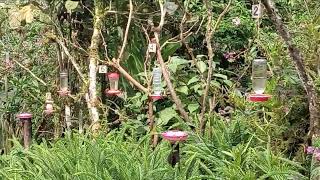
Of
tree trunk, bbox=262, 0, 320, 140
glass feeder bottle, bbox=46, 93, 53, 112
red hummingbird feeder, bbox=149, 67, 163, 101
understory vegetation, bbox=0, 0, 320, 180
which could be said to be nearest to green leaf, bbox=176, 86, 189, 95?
understory vegetation, bbox=0, 0, 320, 180

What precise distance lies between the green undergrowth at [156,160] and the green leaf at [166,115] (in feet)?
2.58

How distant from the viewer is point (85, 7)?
436 centimetres

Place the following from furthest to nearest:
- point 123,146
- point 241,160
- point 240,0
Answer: point 240,0 → point 123,146 → point 241,160

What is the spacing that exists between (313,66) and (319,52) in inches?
3.7

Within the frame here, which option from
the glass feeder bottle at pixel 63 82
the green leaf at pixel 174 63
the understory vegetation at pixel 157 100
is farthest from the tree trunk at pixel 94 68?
the green leaf at pixel 174 63

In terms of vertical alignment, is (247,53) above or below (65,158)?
above

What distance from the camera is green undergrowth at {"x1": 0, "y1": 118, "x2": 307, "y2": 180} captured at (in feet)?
8.86

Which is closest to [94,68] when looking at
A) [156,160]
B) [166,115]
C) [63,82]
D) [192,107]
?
[63,82]

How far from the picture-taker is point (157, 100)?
438 cm

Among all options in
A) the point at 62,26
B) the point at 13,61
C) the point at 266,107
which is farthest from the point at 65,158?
the point at 13,61

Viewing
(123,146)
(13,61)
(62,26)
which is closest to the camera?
(123,146)

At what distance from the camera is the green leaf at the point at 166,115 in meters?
Answer: 4.13

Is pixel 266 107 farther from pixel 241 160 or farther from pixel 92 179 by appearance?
pixel 92 179

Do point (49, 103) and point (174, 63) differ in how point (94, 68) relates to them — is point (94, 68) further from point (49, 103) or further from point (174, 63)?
point (174, 63)
